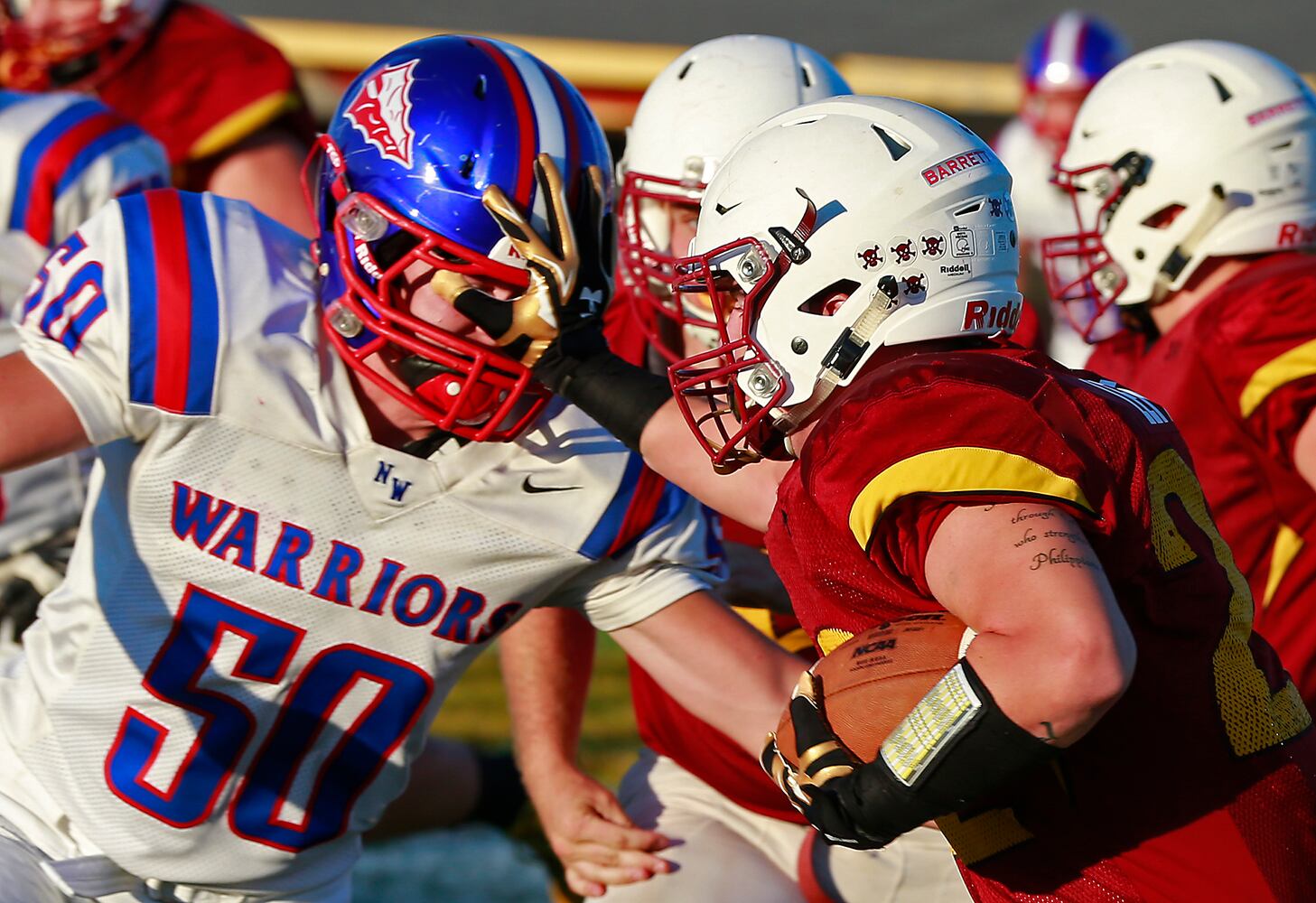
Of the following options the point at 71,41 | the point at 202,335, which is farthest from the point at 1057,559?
the point at 71,41

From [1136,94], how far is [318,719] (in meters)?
2.09

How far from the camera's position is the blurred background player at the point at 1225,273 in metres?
2.85

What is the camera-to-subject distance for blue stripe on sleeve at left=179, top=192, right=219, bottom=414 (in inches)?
87.9

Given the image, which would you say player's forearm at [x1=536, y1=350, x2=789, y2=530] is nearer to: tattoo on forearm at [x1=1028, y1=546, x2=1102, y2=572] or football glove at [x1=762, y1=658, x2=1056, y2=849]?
football glove at [x1=762, y1=658, x2=1056, y2=849]

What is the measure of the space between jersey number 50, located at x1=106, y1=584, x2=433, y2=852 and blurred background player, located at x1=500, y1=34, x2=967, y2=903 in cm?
49

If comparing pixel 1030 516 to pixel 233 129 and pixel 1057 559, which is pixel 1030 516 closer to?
pixel 1057 559

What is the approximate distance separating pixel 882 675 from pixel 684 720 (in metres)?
1.31

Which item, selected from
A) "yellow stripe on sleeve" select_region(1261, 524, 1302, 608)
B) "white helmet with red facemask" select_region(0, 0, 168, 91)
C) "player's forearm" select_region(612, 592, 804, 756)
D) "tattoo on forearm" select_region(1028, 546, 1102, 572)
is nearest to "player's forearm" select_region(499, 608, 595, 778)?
"player's forearm" select_region(612, 592, 804, 756)

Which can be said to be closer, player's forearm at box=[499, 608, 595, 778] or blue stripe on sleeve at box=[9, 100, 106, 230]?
player's forearm at box=[499, 608, 595, 778]

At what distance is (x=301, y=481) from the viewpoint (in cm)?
233

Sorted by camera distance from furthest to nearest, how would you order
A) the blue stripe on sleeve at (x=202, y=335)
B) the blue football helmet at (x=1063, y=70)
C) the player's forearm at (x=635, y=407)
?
the blue football helmet at (x=1063, y=70) → the player's forearm at (x=635, y=407) → the blue stripe on sleeve at (x=202, y=335)

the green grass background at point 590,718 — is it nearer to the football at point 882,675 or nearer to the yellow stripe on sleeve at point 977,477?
the football at point 882,675

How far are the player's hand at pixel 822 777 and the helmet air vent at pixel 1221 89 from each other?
194cm

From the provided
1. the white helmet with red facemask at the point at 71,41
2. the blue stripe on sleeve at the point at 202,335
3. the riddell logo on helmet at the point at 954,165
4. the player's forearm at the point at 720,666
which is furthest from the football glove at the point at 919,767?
the white helmet with red facemask at the point at 71,41
